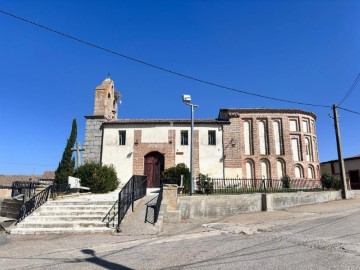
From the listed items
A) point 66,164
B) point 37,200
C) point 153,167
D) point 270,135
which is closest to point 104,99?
point 66,164

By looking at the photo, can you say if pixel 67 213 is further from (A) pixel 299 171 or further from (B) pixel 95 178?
(A) pixel 299 171

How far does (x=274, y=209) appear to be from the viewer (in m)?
15.1

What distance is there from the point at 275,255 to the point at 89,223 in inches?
250

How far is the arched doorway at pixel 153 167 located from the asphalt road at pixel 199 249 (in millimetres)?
13380

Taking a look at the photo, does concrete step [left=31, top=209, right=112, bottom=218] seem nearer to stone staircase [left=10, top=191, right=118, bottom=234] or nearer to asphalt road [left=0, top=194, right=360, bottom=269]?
stone staircase [left=10, top=191, right=118, bottom=234]

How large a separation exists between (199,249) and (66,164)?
17.5 metres

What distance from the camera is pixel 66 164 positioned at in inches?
850

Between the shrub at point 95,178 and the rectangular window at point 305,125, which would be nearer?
the shrub at point 95,178

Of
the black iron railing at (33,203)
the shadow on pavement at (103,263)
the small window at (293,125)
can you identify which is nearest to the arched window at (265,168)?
the small window at (293,125)

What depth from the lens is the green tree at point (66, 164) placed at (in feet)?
68.3

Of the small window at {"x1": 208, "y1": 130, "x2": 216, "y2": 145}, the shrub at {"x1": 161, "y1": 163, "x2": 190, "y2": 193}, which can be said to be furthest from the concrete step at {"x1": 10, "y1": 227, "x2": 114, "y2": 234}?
the small window at {"x1": 208, "y1": 130, "x2": 216, "y2": 145}

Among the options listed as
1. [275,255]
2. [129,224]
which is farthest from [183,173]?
[275,255]

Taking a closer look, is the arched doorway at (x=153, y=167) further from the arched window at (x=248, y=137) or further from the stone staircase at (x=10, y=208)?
the stone staircase at (x=10, y=208)

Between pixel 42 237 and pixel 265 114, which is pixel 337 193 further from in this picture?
pixel 42 237
